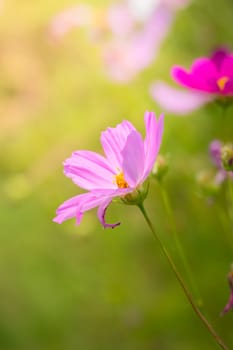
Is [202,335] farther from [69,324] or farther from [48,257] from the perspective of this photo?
[48,257]

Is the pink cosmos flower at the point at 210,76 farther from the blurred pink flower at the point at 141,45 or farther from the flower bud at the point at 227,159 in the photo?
the blurred pink flower at the point at 141,45

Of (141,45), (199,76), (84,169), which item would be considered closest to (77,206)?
(84,169)

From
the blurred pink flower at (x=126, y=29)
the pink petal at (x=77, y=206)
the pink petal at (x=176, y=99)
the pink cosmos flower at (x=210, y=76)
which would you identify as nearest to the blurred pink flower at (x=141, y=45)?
the blurred pink flower at (x=126, y=29)

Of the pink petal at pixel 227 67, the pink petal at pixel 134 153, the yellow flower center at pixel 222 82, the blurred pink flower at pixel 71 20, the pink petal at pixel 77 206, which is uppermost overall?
the blurred pink flower at pixel 71 20

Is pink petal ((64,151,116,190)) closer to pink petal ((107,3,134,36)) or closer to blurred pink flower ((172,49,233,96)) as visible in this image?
blurred pink flower ((172,49,233,96))

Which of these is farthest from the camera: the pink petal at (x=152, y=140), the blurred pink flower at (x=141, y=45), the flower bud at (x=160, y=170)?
the blurred pink flower at (x=141, y=45)

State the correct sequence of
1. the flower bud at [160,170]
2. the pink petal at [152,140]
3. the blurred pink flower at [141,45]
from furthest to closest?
the blurred pink flower at [141,45] → the flower bud at [160,170] → the pink petal at [152,140]

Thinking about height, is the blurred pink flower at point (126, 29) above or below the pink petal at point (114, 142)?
above

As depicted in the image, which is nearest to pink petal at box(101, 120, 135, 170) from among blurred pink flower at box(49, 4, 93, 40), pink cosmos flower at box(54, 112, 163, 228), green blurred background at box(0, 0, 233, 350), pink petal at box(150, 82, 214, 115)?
pink cosmos flower at box(54, 112, 163, 228)
